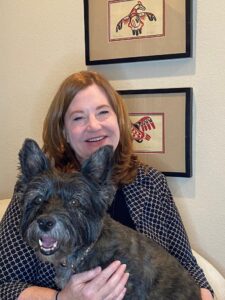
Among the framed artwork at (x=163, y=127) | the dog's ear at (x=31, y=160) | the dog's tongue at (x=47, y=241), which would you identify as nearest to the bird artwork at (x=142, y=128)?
the framed artwork at (x=163, y=127)

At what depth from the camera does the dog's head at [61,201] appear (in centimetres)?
119

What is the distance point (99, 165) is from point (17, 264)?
1.74 ft

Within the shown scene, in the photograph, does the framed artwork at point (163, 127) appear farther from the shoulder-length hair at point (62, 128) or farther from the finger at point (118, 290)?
the finger at point (118, 290)

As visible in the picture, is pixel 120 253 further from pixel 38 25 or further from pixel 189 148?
pixel 38 25

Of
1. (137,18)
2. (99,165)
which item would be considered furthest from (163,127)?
(99,165)

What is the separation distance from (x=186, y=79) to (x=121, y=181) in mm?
548

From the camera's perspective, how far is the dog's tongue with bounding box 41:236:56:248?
3.99ft

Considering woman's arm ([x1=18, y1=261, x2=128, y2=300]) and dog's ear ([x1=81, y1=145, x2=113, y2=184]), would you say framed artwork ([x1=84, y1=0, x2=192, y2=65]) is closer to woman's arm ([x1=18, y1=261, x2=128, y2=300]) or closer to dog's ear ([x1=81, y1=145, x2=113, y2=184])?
dog's ear ([x1=81, y1=145, x2=113, y2=184])

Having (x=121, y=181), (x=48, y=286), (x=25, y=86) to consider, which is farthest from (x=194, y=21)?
(x=48, y=286)

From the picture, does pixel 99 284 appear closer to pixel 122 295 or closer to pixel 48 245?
pixel 122 295

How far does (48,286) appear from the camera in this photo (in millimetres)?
1549

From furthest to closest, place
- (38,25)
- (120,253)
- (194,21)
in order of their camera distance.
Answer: (38,25) → (194,21) → (120,253)

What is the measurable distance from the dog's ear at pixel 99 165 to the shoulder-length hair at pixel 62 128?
414 millimetres

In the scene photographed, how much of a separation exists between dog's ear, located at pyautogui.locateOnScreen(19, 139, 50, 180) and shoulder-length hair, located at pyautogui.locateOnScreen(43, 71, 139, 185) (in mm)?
399
